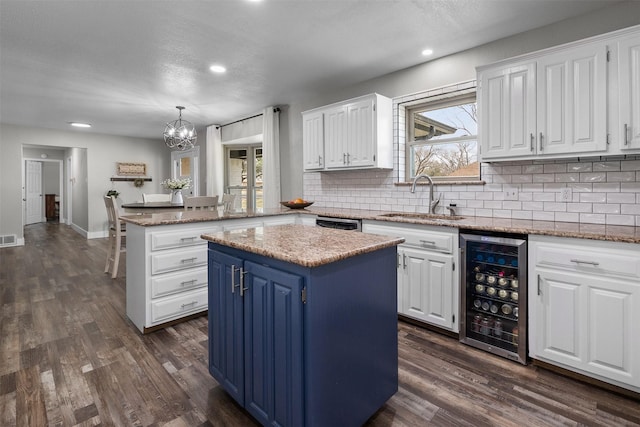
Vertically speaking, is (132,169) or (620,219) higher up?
(132,169)

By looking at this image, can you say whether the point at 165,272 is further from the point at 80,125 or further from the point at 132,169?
the point at 132,169

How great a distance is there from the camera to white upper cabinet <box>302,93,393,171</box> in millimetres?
3467

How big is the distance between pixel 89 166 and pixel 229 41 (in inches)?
251

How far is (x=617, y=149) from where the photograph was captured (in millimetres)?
2068

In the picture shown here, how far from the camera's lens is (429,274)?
259 centimetres

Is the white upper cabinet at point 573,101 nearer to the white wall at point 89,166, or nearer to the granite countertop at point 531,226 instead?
the granite countertop at point 531,226

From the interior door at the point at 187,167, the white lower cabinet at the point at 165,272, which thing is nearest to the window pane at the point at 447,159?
the white lower cabinet at the point at 165,272

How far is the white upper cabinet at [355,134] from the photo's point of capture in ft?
11.4

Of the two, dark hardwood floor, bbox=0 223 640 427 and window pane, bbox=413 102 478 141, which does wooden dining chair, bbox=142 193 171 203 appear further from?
window pane, bbox=413 102 478 141

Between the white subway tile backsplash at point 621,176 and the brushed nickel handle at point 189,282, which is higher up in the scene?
the white subway tile backsplash at point 621,176

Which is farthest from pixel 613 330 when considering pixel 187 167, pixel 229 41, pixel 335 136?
pixel 187 167

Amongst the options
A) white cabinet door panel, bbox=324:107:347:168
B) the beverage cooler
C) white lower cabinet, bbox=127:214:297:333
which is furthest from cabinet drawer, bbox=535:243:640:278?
white lower cabinet, bbox=127:214:297:333

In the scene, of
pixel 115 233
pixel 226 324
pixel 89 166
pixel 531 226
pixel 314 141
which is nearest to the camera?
pixel 226 324

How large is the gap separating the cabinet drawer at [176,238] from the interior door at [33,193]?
10.2 m
